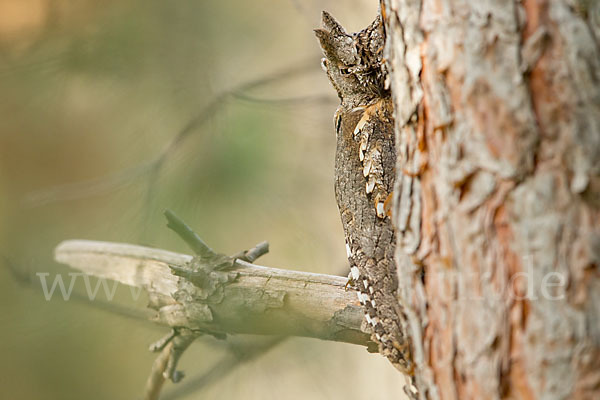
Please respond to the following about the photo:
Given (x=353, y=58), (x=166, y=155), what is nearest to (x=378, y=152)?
(x=353, y=58)

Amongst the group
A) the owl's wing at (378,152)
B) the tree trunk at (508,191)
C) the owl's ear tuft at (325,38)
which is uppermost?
the owl's ear tuft at (325,38)

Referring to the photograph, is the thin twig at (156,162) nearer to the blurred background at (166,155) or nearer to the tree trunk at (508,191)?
the blurred background at (166,155)

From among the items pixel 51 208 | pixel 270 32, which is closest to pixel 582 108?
pixel 270 32

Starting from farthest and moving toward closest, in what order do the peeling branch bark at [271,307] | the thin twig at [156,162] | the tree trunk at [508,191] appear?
the thin twig at [156,162] → the peeling branch bark at [271,307] → the tree trunk at [508,191]

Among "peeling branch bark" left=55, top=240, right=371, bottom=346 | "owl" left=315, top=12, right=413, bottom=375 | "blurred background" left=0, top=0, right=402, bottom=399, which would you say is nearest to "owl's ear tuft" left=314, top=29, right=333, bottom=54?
"owl" left=315, top=12, right=413, bottom=375

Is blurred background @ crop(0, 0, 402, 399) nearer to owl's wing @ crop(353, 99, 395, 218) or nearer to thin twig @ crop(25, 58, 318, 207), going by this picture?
thin twig @ crop(25, 58, 318, 207)

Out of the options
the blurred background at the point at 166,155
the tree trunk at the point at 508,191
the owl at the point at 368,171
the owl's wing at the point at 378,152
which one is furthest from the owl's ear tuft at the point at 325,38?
the blurred background at the point at 166,155

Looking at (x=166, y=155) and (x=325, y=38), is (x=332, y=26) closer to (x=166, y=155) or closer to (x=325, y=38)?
(x=325, y=38)
